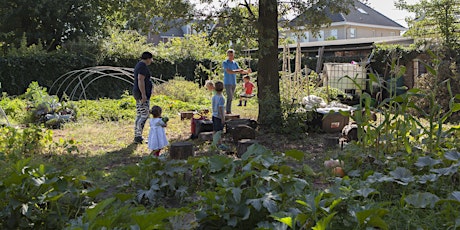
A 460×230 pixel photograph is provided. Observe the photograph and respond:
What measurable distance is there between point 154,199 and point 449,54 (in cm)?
1015

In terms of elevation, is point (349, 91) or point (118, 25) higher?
point (118, 25)

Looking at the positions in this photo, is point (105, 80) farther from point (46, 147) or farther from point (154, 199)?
point (154, 199)

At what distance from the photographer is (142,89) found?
22.9ft

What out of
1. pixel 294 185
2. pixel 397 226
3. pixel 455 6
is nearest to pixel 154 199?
pixel 294 185

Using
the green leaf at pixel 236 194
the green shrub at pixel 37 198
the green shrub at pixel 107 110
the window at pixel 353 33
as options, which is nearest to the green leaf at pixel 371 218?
the green leaf at pixel 236 194

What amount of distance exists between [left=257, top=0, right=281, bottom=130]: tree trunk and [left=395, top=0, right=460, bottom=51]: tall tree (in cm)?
609

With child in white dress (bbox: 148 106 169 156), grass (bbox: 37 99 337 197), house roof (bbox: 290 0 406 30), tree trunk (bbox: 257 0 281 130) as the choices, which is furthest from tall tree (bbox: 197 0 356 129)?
house roof (bbox: 290 0 406 30)

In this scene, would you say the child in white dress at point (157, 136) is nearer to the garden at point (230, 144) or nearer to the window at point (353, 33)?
the garden at point (230, 144)

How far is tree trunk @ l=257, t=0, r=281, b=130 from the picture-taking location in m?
7.66

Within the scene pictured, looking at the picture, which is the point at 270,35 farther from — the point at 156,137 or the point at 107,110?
the point at 107,110

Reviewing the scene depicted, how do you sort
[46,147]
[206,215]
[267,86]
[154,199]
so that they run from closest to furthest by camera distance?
1. [206,215]
2. [154,199]
3. [46,147]
4. [267,86]

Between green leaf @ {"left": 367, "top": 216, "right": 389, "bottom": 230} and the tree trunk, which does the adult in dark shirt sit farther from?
green leaf @ {"left": 367, "top": 216, "right": 389, "bottom": 230}

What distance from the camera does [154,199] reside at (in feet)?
11.6

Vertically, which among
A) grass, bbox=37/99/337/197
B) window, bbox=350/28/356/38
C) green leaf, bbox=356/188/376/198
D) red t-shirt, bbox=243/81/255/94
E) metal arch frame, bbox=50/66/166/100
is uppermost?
window, bbox=350/28/356/38
